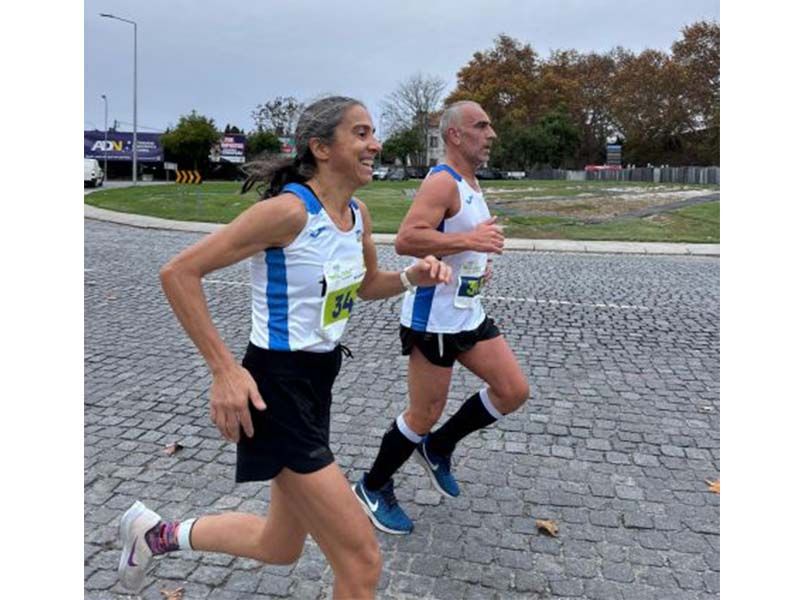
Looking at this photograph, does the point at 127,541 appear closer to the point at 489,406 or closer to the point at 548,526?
the point at 489,406

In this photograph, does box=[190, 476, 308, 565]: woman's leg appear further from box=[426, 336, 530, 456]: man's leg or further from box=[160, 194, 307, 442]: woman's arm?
box=[426, 336, 530, 456]: man's leg

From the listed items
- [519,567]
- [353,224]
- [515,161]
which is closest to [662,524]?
[519,567]

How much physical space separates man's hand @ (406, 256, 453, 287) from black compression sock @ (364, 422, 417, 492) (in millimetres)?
959

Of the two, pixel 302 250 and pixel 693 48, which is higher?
pixel 693 48

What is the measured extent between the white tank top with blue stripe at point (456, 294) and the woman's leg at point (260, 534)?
48.7 inches

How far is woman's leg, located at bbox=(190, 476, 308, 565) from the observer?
2.67 m

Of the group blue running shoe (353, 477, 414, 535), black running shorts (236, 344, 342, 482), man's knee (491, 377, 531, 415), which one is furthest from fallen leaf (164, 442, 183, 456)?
black running shorts (236, 344, 342, 482)

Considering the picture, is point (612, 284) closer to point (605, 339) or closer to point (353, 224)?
point (605, 339)

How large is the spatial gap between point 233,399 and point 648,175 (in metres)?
63.4

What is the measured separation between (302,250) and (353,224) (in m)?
0.29

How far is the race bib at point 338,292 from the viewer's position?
8.32 feet

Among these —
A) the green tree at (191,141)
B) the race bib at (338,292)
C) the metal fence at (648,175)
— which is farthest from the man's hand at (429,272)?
the green tree at (191,141)

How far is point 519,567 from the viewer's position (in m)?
3.24

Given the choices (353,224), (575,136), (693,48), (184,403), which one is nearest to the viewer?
(353,224)
